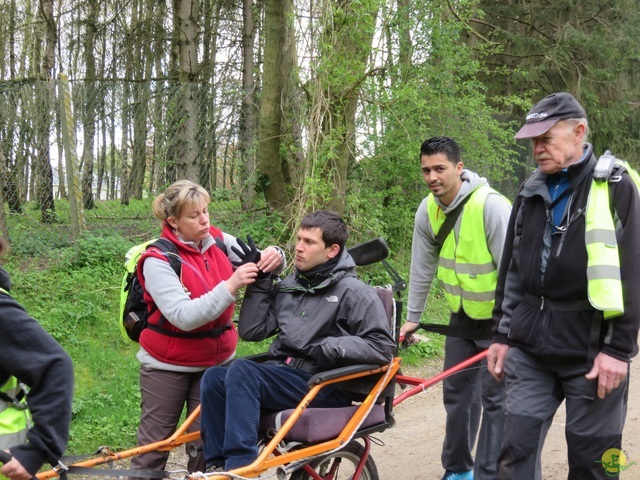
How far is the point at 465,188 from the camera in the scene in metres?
4.54

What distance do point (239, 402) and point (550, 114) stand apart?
2.06 metres

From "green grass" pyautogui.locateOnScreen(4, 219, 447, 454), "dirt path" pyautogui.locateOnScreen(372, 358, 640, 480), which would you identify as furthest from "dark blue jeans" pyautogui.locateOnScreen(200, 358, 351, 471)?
"green grass" pyautogui.locateOnScreen(4, 219, 447, 454)

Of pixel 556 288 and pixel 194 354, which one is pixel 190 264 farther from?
→ pixel 556 288

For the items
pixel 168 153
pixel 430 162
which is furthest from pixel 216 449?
pixel 168 153

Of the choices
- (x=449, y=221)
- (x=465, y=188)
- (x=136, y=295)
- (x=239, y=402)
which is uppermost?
(x=465, y=188)

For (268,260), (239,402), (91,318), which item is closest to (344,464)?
(239,402)

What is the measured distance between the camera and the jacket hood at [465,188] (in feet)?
14.9

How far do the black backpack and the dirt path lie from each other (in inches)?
83.8

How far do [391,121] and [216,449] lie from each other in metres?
6.66

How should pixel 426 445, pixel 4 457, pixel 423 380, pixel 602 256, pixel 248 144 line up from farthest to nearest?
1. pixel 248 144
2. pixel 426 445
3. pixel 423 380
4. pixel 602 256
5. pixel 4 457

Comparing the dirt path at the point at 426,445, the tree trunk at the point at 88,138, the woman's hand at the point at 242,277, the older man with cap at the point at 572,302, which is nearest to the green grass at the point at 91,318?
the tree trunk at the point at 88,138

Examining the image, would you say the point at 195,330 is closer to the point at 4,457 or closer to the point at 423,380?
the point at 423,380

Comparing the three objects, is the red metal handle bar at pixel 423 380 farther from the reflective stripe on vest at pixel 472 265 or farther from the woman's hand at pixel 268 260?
the woman's hand at pixel 268 260

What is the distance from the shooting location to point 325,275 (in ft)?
13.3
